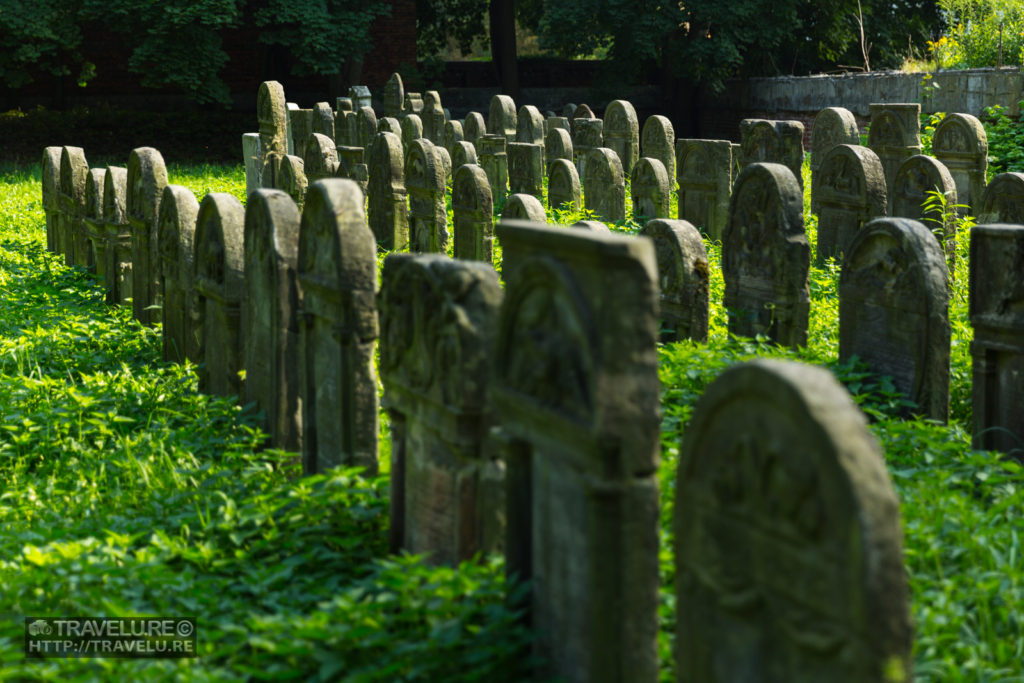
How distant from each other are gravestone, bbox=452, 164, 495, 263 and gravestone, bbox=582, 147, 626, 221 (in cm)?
246

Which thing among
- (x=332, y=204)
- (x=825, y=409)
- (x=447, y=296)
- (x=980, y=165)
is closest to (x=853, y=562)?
(x=825, y=409)

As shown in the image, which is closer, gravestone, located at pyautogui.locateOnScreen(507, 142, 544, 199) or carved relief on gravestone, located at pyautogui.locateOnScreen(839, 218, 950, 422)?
carved relief on gravestone, located at pyautogui.locateOnScreen(839, 218, 950, 422)

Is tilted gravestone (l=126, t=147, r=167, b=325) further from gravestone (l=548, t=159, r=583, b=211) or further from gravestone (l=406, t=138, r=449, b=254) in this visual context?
gravestone (l=548, t=159, r=583, b=211)

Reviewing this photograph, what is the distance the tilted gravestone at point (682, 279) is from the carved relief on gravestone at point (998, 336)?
1.81 metres

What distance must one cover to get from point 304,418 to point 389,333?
116cm

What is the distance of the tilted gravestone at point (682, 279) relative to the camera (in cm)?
773

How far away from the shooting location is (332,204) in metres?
5.83

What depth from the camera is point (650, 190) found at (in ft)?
42.4

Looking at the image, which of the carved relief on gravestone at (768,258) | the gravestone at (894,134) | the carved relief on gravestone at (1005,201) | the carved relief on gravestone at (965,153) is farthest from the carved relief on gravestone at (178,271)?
the carved relief on gravestone at (965,153)

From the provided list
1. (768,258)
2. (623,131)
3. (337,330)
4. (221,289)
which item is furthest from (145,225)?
(623,131)

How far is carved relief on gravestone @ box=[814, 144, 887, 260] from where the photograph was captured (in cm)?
1014

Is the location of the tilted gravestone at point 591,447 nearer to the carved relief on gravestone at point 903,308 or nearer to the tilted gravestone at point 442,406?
the tilted gravestone at point 442,406

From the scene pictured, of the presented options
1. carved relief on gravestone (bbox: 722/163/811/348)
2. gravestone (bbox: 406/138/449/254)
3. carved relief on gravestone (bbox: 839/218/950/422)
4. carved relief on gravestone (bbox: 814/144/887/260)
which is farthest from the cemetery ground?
gravestone (bbox: 406/138/449/254)

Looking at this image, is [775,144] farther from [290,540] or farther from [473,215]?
[290,540]
